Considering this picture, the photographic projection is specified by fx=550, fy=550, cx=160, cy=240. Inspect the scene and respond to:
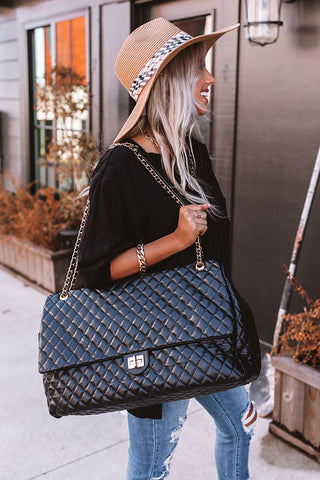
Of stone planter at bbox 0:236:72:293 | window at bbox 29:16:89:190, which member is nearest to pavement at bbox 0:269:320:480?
stone planter at bbox 0:236:72:293

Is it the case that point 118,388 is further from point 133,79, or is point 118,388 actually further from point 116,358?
point 133,79

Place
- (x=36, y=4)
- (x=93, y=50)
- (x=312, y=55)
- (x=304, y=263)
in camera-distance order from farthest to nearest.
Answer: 1. (x=36, y=4)
2. (x=93, y=50)
3. (x=304, y=263)
4. (x=312, y=55)

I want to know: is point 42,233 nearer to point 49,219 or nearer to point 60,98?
point 49,219

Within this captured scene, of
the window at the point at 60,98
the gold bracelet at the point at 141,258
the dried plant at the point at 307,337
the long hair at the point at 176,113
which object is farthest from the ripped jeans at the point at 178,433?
the window at the point at 60,98

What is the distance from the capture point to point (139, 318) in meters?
1.43

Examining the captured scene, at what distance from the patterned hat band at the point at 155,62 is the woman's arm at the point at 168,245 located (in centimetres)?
36

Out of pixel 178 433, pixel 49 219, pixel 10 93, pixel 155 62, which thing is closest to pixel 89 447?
pixel 178 433

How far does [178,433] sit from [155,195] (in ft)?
2.28

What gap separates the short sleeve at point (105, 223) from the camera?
1435mm

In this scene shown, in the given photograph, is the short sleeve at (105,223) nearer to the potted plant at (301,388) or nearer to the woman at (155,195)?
the woman at (155,195)

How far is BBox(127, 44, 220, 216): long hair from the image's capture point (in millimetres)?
1500

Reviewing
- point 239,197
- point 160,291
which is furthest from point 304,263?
point 160,291

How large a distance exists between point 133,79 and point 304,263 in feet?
6.40

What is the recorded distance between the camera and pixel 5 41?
6.50 metres
